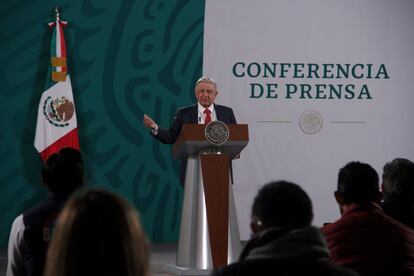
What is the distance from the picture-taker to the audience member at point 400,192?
3000 millimetres

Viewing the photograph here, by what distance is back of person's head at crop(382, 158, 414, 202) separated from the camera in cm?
304

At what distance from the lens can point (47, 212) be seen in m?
2.66

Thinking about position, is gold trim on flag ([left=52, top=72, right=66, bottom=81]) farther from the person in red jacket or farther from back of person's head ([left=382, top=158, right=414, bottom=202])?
the person in red jacket

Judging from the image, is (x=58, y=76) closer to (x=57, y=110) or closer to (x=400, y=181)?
(x=57, y=110)

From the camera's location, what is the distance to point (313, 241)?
1771 mm

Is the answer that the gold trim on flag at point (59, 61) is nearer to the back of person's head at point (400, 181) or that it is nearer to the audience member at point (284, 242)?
the back of person's head at point (400, 181)

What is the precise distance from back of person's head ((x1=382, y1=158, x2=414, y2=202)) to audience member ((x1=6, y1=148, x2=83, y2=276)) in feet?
4.04

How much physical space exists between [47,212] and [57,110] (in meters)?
5.42

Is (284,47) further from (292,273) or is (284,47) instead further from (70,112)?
(292,273)

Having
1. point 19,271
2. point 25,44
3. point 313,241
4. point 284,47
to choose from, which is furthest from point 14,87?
point 313,241

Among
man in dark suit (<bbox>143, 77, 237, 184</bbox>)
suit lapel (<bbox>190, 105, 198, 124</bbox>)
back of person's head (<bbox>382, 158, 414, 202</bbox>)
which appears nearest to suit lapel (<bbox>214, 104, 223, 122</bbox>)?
man in dark suit (<bbox>143, 77, 237, 184</bbox>)

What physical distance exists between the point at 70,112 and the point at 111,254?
22.3 ft

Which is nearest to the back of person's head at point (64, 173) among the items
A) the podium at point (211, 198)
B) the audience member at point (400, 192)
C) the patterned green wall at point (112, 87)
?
the audience member at point (400, 192)

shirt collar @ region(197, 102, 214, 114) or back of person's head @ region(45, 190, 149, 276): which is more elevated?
shirt collar @ region(197, 102, 214, 114)
